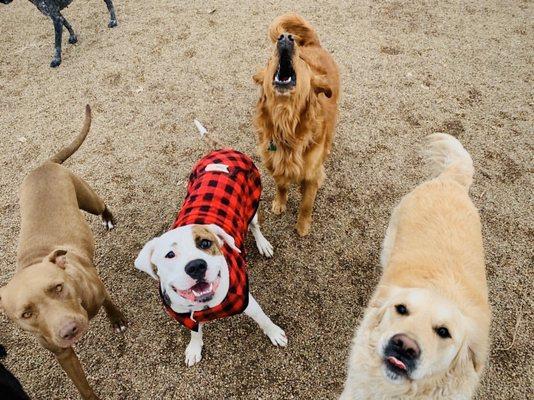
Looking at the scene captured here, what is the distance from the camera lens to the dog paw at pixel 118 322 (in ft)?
10.2

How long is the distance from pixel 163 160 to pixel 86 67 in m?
2.49

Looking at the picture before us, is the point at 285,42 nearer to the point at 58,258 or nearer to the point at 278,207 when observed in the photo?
the point at 278,207

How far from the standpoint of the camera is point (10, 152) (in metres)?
4.67

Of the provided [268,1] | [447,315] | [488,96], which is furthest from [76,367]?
[268,1]

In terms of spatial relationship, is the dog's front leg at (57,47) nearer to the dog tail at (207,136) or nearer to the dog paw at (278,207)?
the dog tail at (207,136)

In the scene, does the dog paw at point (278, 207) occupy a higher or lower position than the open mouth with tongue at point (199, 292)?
lower

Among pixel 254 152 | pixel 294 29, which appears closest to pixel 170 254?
pixel 254 152

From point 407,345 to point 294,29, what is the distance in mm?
3220

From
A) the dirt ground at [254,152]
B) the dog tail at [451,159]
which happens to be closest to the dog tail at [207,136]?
the dirt ground at [254,152]

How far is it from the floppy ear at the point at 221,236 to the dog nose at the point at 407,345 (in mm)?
1174

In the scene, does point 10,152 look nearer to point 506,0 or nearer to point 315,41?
point 315,41

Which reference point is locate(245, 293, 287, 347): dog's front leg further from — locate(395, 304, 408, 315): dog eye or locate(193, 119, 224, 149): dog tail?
locate(193, 119, 224, 149): dog tail

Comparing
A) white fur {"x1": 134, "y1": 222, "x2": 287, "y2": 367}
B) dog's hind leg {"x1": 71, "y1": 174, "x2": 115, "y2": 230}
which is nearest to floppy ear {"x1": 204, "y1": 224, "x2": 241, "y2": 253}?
white fur {"x1": 134, "y1": 222, "x2": 287, "y2": 367}

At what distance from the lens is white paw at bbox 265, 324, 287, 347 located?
2.97 meters
